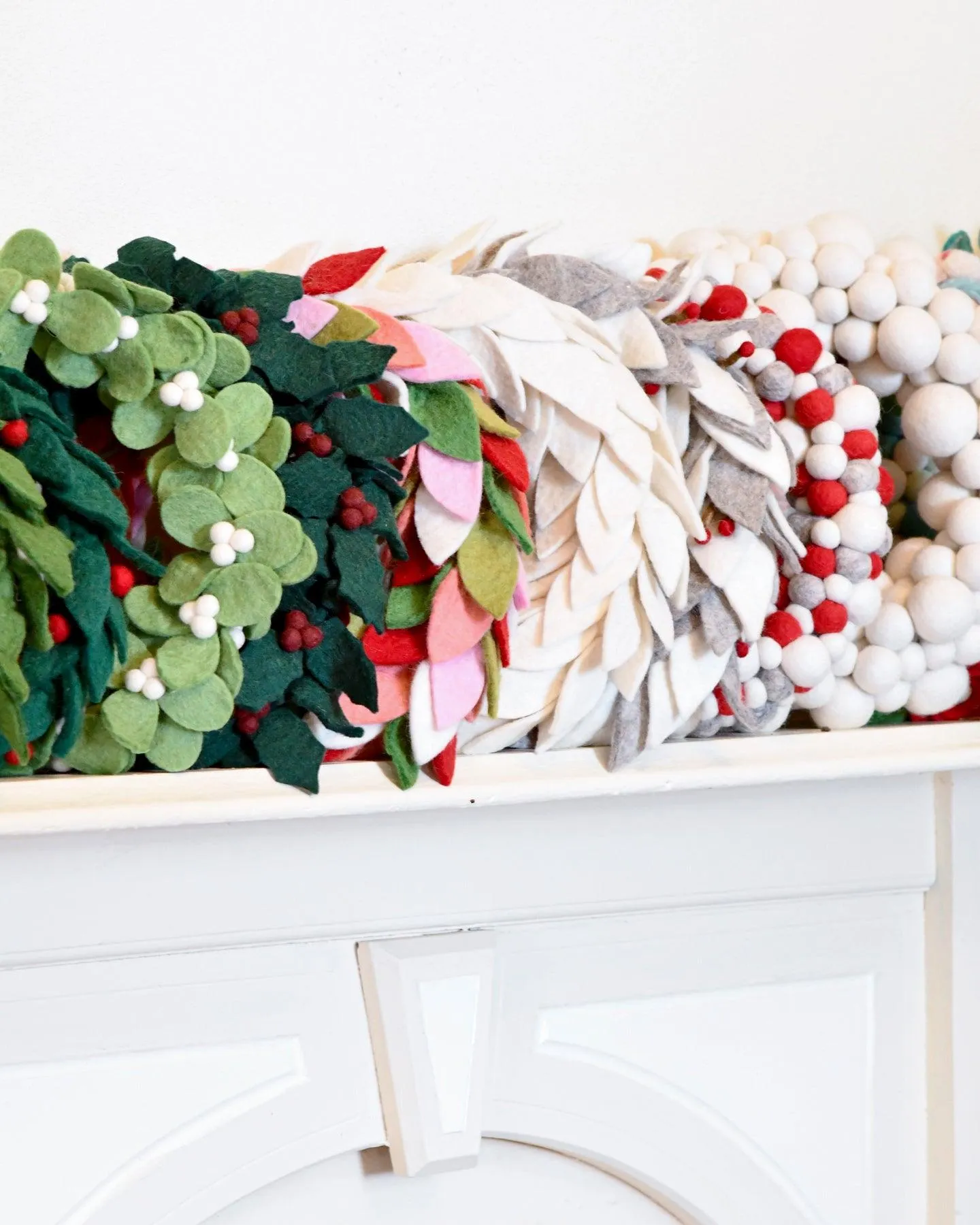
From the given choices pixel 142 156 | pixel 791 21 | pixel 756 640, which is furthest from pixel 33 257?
pixel 791 21

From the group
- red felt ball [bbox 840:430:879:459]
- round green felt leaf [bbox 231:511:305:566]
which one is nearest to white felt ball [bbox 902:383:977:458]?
red felt ball [bbox 840:430:879:459]

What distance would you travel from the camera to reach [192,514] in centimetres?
51

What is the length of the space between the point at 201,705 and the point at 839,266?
41 cm

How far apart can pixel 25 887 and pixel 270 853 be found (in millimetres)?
108

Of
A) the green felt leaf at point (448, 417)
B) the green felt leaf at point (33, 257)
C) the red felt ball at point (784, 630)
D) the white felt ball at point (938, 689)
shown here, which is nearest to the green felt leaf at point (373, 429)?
the green felt leaf at point (448, 417)

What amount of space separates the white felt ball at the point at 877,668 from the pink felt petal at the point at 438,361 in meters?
0.27

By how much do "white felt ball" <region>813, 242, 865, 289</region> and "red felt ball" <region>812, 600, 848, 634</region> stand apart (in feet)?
0.58

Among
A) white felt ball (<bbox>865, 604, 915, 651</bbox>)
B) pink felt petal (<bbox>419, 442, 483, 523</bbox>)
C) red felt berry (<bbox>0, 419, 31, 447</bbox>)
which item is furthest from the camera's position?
white felt ball (<bbox>865, 604, 915, 651</bbox>)

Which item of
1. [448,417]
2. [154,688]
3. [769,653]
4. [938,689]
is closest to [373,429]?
[448,417]

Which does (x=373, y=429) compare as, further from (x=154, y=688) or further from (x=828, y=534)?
(x=828, y=534)

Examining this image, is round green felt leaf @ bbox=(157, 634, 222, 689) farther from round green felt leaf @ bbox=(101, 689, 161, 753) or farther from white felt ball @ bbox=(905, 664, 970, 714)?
white felt ball @ bbox=(905, 664, 970, 714)

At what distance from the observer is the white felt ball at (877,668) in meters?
0.67

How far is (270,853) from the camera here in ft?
1.92

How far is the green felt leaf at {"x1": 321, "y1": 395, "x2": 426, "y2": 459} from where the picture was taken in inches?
21.0
